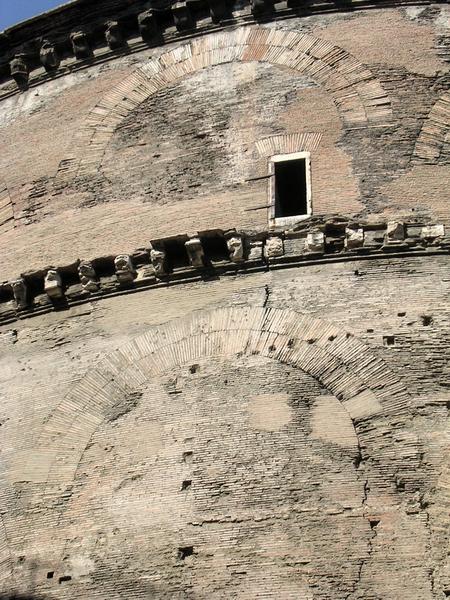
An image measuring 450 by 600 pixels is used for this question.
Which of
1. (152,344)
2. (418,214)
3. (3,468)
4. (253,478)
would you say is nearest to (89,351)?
(152,344)

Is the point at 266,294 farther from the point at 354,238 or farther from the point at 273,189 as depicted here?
the point at 273,189

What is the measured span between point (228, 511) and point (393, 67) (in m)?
5.50

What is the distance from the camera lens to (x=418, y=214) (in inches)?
458

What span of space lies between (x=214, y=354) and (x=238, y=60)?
407cm

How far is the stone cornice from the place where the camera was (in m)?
11.4

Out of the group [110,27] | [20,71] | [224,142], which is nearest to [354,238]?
[224,142]

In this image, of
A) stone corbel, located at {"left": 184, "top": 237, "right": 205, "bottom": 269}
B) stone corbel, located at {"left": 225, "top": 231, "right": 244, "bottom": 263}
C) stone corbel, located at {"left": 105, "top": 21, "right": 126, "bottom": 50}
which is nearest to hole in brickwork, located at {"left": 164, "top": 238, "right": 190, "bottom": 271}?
stone corbel, located at {"left": 184, "top": 237, "right": 205, "bottom": 269}

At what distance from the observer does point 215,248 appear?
11.8 metres

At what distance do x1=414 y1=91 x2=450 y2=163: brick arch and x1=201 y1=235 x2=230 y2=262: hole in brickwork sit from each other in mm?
2034

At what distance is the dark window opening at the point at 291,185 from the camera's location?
12.4 meters

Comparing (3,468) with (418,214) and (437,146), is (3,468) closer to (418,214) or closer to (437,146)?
(418,214)

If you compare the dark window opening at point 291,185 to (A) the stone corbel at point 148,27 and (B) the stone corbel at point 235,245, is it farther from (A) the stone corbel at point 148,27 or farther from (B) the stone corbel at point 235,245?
(A) the stone corbel at point 148,27

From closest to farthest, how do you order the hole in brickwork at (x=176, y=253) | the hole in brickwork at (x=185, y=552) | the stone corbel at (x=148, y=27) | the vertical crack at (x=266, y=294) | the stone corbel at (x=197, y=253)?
1. the hole in brickwork at (x=185, y=552)
2. the vertical crack at (x=266, y=294)
3. the stone corbel at (x=197, y=253)
4. the hole in brickwork at (x=176, y=253)
5. the stone corbel at (x=148, y=27)

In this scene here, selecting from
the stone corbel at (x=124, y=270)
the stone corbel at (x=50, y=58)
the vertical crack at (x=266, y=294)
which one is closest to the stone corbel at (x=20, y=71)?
the stone corbel at (x=50, y=58)
